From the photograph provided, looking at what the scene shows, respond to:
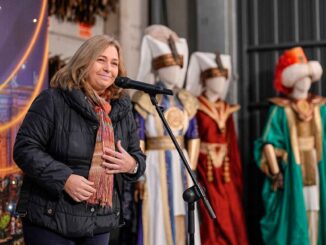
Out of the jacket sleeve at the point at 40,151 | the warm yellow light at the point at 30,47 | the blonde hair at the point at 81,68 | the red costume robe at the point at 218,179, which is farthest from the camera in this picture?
the red costume robe at the point at 218,179

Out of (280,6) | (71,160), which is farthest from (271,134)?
(71,160)

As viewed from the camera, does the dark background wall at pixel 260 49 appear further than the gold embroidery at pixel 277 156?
Yes

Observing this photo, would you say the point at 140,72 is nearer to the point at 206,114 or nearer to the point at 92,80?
the point at 206,114

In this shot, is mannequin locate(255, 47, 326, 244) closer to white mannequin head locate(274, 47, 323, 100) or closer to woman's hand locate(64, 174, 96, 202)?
white mannequin head locate(274, 47, 323, 100)

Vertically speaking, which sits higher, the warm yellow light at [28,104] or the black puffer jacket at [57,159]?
the warm yellow light at [28,104]

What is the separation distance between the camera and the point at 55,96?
172 centimetres

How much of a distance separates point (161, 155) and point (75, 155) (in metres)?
1.39

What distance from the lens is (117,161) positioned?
68.0 inches

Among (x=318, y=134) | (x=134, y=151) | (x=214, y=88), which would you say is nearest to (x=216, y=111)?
(x=214, y=88)

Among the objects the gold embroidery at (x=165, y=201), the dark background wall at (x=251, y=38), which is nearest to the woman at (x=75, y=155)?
the gold embroidery at (x=165, y=201)

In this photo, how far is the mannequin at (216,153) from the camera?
3.34 m

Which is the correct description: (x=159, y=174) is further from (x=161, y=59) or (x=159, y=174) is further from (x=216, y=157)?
(x=161, y=59)

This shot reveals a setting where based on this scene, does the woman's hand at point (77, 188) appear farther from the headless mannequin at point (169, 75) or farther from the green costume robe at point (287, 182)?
the green costume robe at point (287, 182)

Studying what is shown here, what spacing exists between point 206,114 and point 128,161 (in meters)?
1.66
